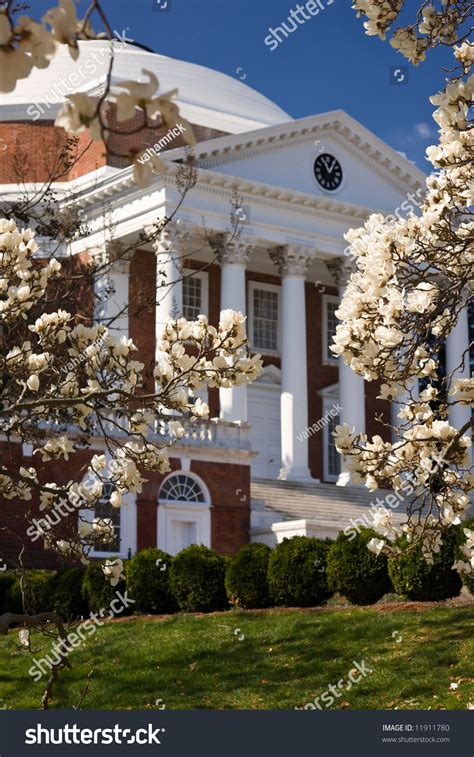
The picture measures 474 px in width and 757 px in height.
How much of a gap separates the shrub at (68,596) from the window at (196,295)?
21.7 meters

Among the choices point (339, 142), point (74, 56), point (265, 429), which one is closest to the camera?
point (74, 56)

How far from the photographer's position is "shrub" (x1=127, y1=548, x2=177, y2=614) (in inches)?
838

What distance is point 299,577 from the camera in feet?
65.9

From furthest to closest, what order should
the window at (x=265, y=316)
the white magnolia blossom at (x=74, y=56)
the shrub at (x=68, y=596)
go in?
the window at (x=265, y=316) → the shrub at (x=68, y=596) → the white magnolia blossom at (x=74, y=56)

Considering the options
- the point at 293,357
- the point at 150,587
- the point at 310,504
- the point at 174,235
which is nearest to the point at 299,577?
the point at 150,587

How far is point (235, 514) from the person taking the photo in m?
34.1

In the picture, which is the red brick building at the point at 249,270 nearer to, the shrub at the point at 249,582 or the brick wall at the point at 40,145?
the brick wall at the point at 40,145

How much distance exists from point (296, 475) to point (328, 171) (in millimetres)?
11419

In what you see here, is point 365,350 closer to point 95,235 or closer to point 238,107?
point 95,235

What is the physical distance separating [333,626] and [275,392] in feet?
90.1

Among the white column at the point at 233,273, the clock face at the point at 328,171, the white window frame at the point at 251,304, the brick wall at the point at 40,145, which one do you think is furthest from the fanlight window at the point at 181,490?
the clock face at the point at 328,171

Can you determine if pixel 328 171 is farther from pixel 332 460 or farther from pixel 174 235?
pixel 332 460

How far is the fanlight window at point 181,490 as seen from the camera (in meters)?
33.2

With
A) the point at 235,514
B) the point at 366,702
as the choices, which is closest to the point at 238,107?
the point at 235,514
